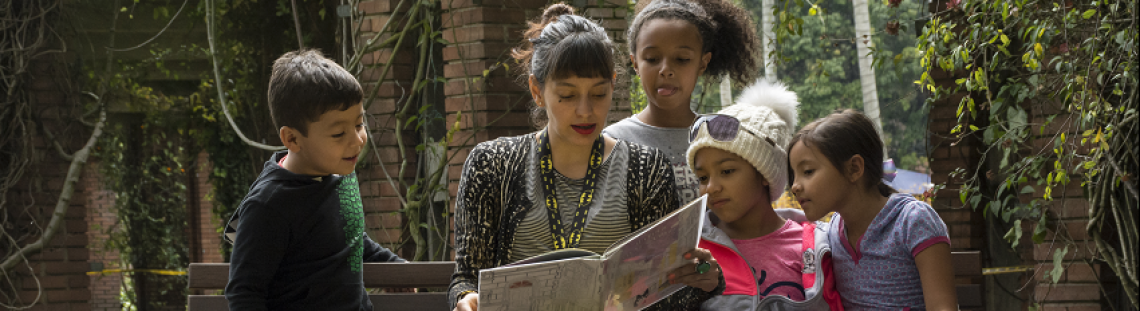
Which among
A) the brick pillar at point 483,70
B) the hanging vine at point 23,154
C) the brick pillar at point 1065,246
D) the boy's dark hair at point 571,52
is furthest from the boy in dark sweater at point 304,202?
the hanging vine at point 23,154

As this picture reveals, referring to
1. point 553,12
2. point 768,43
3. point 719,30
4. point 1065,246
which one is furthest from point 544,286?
point 768,43

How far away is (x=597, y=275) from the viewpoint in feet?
5.29

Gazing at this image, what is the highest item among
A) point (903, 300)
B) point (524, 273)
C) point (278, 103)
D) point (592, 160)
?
point (278, 103)

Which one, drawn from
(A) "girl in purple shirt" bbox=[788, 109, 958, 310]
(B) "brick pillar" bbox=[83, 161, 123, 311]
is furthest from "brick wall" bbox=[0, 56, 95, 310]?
(A) "girl in purple shirt" bbox=[788, 109, 958, 310]

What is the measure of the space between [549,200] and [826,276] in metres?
0.74

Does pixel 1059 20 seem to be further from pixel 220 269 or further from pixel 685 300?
pixel 220 269

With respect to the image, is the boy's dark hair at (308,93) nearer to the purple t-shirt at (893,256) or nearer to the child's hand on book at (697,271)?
the child's hand on book at (697,271)

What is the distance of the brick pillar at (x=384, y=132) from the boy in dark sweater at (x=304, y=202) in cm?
214

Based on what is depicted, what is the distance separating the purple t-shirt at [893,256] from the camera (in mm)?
2002

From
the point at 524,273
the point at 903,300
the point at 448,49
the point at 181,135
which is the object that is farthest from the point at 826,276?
the point at 181,135

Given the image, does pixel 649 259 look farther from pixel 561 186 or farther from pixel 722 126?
pixel 722 126

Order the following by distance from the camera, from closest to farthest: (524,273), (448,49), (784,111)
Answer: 1. (524,273)
2. (784,111)
3. (448,49)

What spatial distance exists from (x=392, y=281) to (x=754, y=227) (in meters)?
1.30

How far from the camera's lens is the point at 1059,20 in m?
3.13
